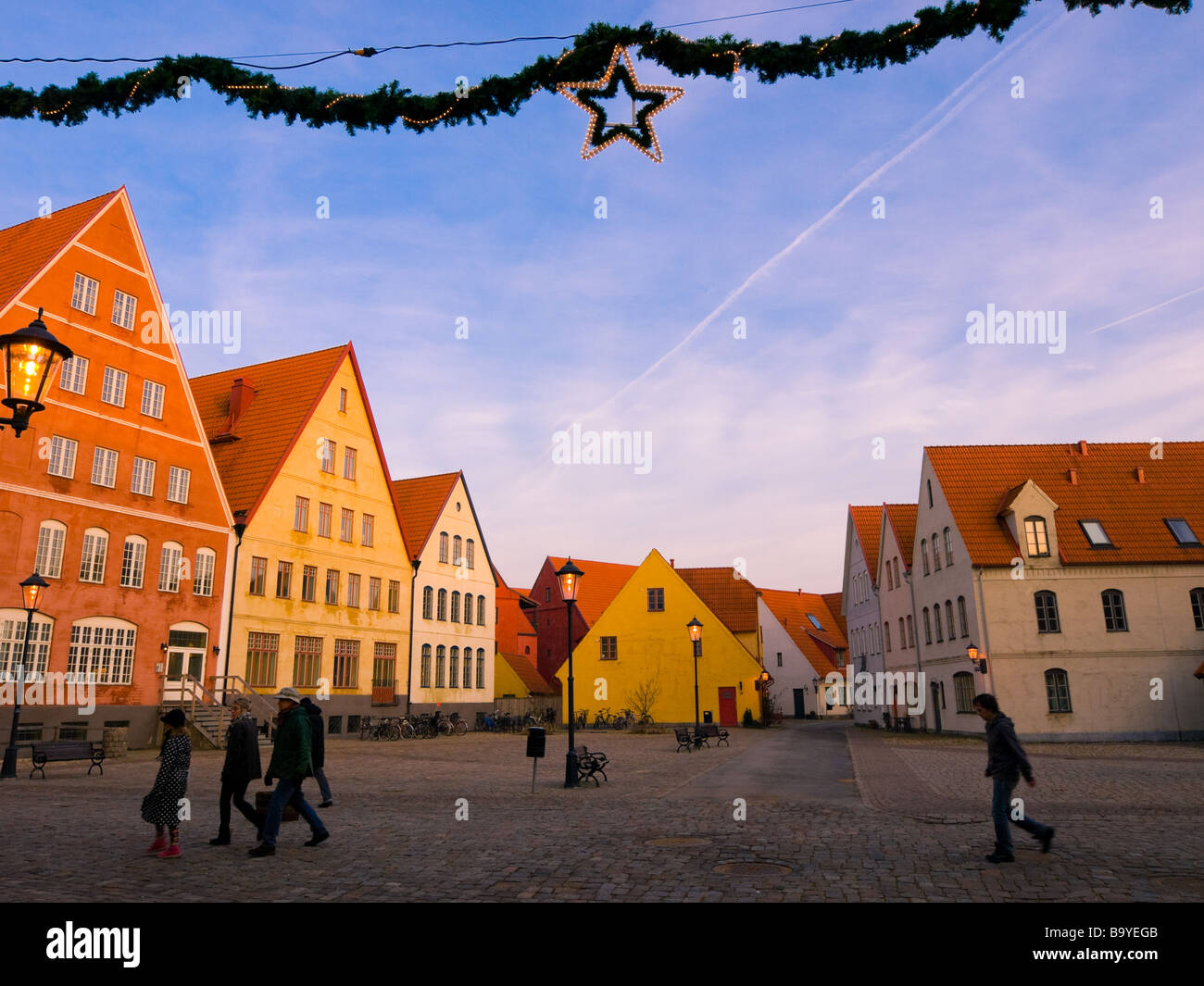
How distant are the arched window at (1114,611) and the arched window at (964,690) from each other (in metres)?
5.12

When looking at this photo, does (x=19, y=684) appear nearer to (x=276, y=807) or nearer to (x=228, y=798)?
(x=228, y=798)

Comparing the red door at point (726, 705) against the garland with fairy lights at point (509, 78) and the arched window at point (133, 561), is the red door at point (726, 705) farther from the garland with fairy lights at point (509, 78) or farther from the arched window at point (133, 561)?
the garland with fairy lights at point (509, 78)

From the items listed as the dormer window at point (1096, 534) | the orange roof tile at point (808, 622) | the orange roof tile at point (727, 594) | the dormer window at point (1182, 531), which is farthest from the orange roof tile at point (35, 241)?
the orange roof tile at point (808, 622)

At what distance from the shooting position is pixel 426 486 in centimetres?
4756

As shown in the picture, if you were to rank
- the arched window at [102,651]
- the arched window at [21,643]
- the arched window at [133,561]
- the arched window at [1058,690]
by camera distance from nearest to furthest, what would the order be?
the arched window at [21,643] < the arched window at [102,651] < the arched window at [133,561] < the arched window at [1058,690]

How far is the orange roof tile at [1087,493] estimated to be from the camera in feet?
109

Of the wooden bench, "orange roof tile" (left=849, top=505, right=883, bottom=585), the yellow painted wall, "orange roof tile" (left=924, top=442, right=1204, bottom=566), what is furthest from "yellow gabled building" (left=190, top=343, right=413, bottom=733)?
"orange roof tile" (left=849, top=505, right=883, bottom=585)

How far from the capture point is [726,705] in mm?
47188

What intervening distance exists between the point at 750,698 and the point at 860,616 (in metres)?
10.5

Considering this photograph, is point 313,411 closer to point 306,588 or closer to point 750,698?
point 306,588

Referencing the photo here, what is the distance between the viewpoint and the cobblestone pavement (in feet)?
25.7

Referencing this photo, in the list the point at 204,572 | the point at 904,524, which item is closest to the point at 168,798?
the point at 204,572

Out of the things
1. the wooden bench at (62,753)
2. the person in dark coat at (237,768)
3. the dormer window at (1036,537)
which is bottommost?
the wooden bench at (62,753)
